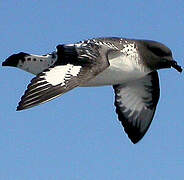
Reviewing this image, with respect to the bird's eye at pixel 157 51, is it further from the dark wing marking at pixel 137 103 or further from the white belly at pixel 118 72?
the dark wing marking at pixel 137 103

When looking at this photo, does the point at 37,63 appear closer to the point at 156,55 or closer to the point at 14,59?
the point at 14,59

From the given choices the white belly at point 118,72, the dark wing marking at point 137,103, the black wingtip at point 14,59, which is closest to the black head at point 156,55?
the white belly at point 118,72

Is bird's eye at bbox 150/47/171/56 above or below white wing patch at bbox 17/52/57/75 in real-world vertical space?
above

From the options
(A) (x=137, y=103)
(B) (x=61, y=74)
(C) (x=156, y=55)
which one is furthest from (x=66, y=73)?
(A) (x=137, y=103)

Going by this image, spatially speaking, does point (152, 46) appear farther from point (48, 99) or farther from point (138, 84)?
point (48, 99)

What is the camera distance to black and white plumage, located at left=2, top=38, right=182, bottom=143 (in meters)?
17.2

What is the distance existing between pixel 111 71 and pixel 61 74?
284cm

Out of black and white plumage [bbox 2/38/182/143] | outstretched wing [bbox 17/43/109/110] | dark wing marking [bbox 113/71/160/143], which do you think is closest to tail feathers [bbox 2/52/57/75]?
black and white plumage [bbox 2/38/182/143]

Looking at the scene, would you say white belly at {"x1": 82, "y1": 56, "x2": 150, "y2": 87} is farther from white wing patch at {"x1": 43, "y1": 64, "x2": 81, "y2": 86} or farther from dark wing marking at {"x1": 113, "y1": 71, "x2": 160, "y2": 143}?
dark wing marking at {"x1": 113, "y1": 71, "x2": 160, "y2": 143}

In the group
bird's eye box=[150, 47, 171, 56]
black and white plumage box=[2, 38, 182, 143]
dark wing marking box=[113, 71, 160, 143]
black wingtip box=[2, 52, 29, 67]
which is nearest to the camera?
black and white plumage box=[2, 38, 182, 143]

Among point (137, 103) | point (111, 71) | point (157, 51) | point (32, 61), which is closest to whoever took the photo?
point (111, 71)

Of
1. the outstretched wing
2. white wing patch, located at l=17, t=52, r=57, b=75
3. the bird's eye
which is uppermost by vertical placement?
the bird's eye

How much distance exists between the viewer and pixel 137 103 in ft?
79.3

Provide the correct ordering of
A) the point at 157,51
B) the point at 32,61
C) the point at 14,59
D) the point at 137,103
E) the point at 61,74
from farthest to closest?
the point at 137,103, the point at 157,51, the point at 14,59, the point at 32,61, the point at 61,74
